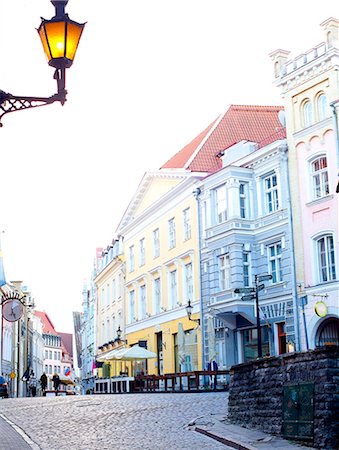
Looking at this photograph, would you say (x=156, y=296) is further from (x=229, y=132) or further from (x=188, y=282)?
(x=229, y=132)

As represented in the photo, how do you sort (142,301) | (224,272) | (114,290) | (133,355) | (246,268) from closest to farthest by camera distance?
(246,268) < (224,272) < (133,355) < (142,301) < (114,290)

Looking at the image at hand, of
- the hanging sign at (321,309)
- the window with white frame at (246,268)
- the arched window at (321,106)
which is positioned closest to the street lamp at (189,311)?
the window with white frame at (246,268)

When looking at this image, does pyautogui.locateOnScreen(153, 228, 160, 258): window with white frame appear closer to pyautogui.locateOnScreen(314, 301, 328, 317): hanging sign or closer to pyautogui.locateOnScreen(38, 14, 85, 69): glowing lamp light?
pyautogui.locateOnScreen(314, 301, 328, 317): hanging sign

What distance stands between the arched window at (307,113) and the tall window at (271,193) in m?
2.98

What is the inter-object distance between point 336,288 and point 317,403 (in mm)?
18161

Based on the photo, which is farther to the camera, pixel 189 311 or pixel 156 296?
pixel 156 296

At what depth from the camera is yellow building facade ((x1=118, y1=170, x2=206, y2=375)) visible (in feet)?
130

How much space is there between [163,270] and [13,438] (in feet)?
97.8

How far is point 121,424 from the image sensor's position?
1691 centimetres

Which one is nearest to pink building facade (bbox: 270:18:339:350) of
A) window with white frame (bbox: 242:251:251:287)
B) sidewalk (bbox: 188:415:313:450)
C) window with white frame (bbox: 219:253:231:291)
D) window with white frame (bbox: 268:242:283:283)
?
window with white frame (bbox: 268:242:283:283)

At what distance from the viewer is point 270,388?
1354 cm

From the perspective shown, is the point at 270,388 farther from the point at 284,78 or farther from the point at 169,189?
the point at 169,189

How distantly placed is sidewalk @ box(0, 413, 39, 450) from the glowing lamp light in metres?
8.44

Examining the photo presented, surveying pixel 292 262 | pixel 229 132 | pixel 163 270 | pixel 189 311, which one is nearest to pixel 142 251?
pixel 163 270
